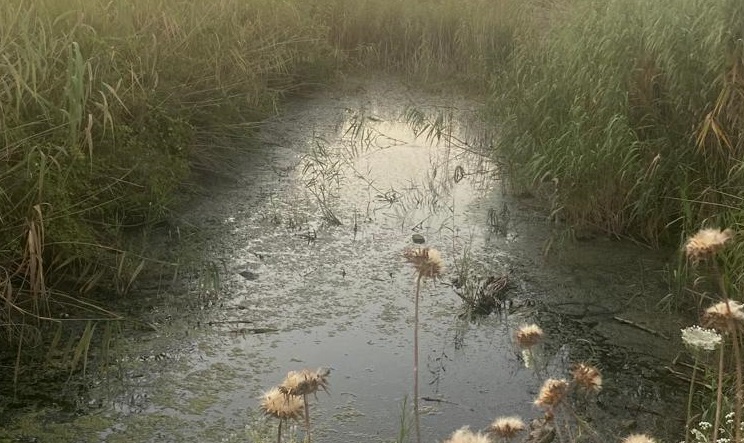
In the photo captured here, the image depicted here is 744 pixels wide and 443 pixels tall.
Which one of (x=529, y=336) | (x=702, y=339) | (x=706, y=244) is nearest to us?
(x=706, y=244)

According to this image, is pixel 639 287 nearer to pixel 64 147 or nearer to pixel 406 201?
pixel 406 201

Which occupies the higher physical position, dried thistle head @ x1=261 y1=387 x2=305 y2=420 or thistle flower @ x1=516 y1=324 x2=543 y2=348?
thistle flower @ x1=516 y1=324 x2=543 y2=348

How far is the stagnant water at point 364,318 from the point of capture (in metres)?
2.09

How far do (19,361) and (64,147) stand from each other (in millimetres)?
736

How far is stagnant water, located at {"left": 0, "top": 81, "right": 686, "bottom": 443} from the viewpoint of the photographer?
82.4 inches

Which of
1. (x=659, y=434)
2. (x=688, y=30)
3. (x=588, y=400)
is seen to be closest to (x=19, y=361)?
(x=588, y=400)

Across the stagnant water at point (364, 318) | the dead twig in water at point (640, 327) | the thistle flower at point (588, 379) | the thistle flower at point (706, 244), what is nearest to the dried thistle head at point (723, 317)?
the thistle flower at point (706, 244)

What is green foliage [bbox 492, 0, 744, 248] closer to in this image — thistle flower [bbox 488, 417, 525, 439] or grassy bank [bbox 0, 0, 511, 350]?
grassy bank [bbox 0, 0, 511, 350]

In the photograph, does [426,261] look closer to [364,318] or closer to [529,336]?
[529,336]

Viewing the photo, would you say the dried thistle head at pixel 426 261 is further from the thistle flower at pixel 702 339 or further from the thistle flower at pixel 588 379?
the thistle flower at pixel 702 339

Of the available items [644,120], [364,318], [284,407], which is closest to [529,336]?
[284,407]

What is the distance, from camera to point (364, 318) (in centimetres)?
267

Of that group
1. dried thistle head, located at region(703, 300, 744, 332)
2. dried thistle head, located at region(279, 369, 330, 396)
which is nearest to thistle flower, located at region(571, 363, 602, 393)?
dried thistle head, located at region(703, 300, 744, 332)

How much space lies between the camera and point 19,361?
222cm
